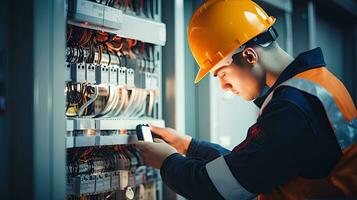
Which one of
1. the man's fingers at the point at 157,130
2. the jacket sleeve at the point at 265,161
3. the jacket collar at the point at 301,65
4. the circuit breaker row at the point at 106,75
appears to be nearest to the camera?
the jacket sleeve at the point at 265,161

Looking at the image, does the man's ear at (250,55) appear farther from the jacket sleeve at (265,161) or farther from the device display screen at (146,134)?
the device display screen at (146,134)

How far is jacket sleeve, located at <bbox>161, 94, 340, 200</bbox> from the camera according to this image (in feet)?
3.97

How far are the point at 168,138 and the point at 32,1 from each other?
0.76 metres

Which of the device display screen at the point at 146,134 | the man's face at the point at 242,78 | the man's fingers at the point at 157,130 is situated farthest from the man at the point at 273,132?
the man's fingers at the point at 157,130

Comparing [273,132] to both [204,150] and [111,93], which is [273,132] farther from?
[111,93]

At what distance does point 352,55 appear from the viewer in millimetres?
4027

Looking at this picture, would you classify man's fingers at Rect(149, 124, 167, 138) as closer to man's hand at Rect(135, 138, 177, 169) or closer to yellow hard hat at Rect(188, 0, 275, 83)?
man's hand at Rect(135, 138, 177, 169)

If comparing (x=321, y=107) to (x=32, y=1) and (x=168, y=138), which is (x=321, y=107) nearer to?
(x=168, y=138)

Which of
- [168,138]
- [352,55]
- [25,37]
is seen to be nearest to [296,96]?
[168,138]

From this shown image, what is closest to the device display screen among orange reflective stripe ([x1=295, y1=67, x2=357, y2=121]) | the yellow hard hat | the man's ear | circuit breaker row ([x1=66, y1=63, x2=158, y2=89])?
circuit breaker row ([x1=66, y1=63, x2=158, y2=89])

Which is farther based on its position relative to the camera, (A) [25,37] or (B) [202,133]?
(B) [202,133]

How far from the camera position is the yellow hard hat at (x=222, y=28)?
1.47 metres

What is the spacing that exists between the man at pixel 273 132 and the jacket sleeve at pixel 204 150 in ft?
0.94

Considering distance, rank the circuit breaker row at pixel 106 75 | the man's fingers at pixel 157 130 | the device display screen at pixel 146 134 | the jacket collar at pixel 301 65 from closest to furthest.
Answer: the jacket collar at pixel 301 65, the circuit breaker row at pixel 106 75, the device display screen at pixel 146 134, the man's fingers at pixel 157 130
